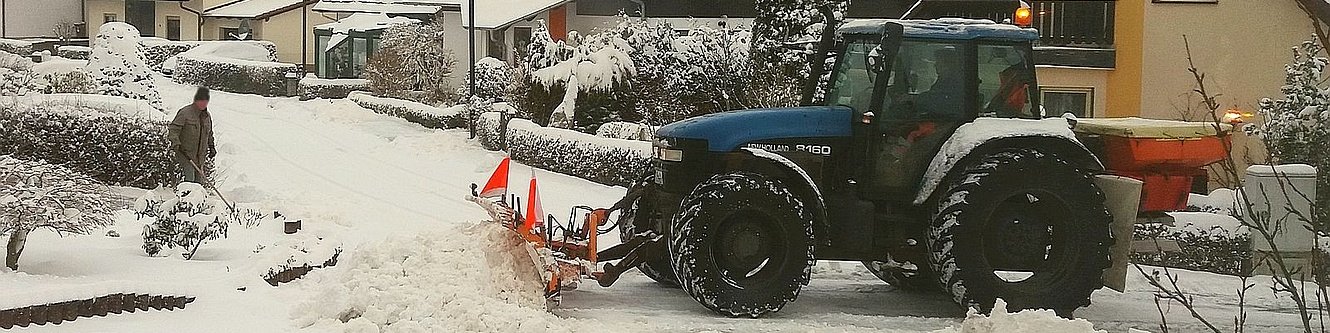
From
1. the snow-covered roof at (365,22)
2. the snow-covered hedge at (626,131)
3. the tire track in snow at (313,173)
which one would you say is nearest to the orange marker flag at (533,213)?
the tire track in snow at (313,173)

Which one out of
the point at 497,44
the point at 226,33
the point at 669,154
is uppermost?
the point at 226,33

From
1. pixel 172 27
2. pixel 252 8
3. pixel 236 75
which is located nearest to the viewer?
pixel 236 75

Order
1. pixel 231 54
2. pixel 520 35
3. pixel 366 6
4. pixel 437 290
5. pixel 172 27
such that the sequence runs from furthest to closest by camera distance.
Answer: pixel 172 27 → pixel 366 6 → pixel 231 54 → pixel 520 35 → pixel 437 290

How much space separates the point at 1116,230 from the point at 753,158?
218cm

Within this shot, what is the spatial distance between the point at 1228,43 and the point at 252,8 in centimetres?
3236

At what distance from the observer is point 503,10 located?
93.0 feet

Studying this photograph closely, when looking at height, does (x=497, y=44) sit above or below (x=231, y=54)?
above

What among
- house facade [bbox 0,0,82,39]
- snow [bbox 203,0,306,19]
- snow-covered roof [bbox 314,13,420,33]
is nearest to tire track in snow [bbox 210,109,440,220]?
house facade [bbox 0,0,82,39]

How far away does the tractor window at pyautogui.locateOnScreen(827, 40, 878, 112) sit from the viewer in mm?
8535

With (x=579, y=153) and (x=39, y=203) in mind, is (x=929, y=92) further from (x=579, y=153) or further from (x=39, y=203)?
(x=579, y=153)

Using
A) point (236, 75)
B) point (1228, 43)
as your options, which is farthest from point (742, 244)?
point (236, 75)

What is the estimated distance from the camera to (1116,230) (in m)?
8.34

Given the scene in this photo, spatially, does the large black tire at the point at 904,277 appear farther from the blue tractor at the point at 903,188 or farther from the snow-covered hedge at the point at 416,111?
the snow-covered hedge at the point at 416,111

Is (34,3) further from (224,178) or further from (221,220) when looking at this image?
(221,220)
